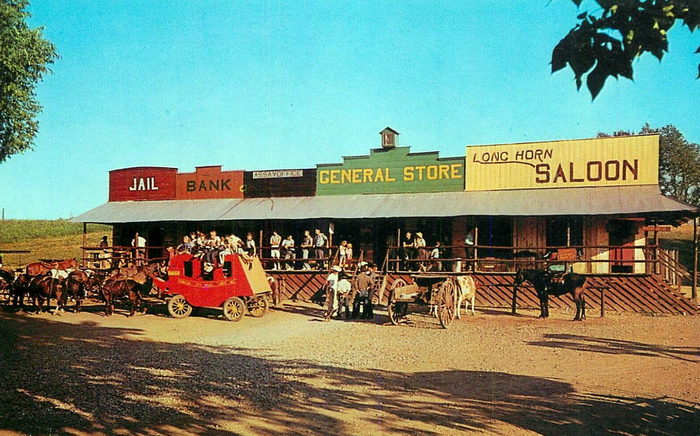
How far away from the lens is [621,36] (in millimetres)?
3527

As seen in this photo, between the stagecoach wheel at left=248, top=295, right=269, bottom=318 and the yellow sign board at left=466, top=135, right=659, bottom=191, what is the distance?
949cm

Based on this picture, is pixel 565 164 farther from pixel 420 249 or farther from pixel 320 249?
pixel 320 249

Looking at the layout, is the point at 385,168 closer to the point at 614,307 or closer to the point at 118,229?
the point at 614,307

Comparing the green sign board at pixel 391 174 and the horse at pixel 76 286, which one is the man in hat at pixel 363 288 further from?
the horse at pixel 76 286

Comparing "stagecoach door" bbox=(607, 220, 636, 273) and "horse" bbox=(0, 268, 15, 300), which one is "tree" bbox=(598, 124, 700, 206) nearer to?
"stagecoach door" bbox=(607, 220, 636, 273)

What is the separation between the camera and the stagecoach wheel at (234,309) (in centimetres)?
1770

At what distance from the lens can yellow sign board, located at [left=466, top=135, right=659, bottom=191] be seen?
69.6 ft

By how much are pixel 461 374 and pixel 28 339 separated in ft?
32.2

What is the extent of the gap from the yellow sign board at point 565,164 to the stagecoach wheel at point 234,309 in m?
10.4

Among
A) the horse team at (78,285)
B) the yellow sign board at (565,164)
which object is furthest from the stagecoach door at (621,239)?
the horse team at (78,285)

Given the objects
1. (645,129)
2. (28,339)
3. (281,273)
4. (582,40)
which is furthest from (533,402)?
(645,129)

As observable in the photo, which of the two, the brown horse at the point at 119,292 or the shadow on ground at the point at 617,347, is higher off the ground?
the brown horse at the point at 119,292

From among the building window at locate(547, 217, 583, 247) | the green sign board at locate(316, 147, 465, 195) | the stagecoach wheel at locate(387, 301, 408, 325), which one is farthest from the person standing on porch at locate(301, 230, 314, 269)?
the building window at locate(547, 217, 583, 247)

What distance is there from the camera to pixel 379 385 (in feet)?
29.8
